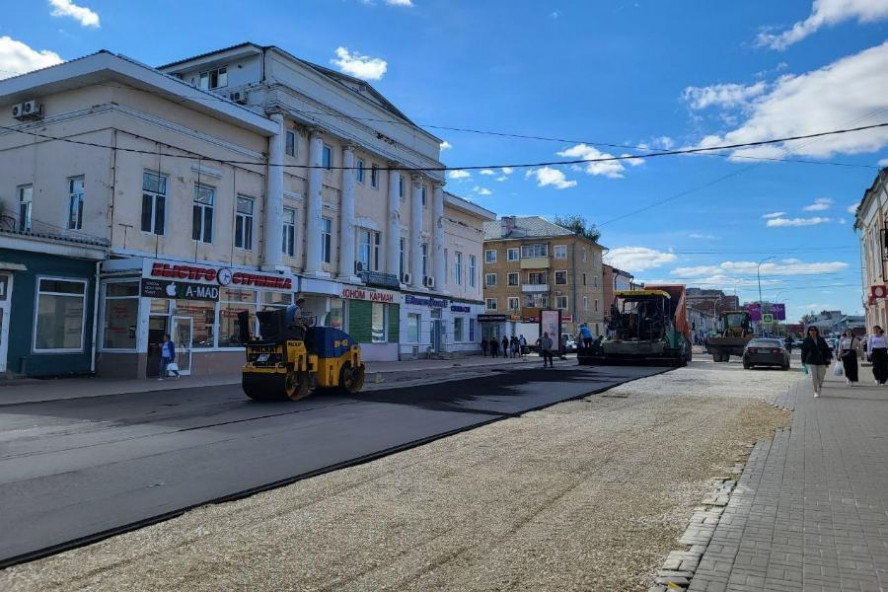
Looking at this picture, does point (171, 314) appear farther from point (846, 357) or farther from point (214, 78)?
point (846, 357)

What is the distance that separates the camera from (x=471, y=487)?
6328 millimetres

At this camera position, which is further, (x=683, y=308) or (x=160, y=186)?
(x=683, y=308)

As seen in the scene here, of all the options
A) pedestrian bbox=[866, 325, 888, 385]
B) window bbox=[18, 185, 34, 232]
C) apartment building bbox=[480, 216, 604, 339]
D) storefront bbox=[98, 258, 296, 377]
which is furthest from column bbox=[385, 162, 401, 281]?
apartment building bbox=[480, 216, 604, 339]

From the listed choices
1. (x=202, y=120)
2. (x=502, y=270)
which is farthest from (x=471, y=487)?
(x=502, y=270)

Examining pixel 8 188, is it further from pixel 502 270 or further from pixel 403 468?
pixel 502 270

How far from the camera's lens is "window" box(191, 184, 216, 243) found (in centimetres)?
2552

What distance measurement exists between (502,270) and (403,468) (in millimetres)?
68075

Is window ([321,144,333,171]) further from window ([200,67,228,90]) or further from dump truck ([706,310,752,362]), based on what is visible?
dump truck ([706,310,752,362])

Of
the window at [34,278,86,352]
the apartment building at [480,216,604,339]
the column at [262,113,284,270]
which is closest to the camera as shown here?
the window at [34,278,86,352]

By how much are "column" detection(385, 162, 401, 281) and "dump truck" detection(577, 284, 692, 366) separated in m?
13.3

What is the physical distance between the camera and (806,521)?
5.14 m

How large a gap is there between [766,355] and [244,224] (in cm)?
2345

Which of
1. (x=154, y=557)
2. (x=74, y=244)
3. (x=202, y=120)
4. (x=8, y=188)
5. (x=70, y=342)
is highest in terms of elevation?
(x=202, y=120)

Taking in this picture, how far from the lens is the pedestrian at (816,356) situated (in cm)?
1548
